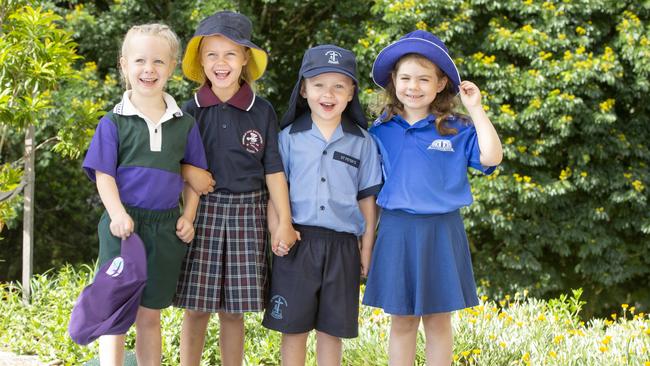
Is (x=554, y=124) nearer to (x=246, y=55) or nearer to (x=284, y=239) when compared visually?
(x=246, y=55)

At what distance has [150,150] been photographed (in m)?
2.86

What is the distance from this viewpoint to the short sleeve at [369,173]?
3068mm

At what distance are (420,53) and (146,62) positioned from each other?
1.05 metres

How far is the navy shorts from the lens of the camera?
2977mm

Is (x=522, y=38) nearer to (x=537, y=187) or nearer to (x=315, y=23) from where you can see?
(x=537, y=187)

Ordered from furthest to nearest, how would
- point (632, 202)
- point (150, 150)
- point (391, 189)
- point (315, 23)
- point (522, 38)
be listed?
point (315, 23) < point (632, 202) < point (522, 38) < point (391, 189) < point (150, 150)

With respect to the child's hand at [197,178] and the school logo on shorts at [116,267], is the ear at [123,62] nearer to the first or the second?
the child's hand at [197,178]

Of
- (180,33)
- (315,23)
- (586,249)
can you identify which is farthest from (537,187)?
(180,33)

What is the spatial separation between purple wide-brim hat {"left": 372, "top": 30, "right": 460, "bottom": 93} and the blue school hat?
0.16 meters

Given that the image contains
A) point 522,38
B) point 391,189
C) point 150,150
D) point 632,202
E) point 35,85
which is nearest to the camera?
point 150,150

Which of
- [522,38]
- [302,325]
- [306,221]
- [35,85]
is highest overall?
[522,38]

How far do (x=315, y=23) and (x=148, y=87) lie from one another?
7692 mm

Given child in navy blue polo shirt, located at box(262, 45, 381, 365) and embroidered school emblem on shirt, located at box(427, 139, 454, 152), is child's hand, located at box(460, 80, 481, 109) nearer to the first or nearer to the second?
embroidered school emblem on shirt, located at box(427, 139, 454, 152)

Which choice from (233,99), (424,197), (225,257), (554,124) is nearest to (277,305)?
(225,257)
